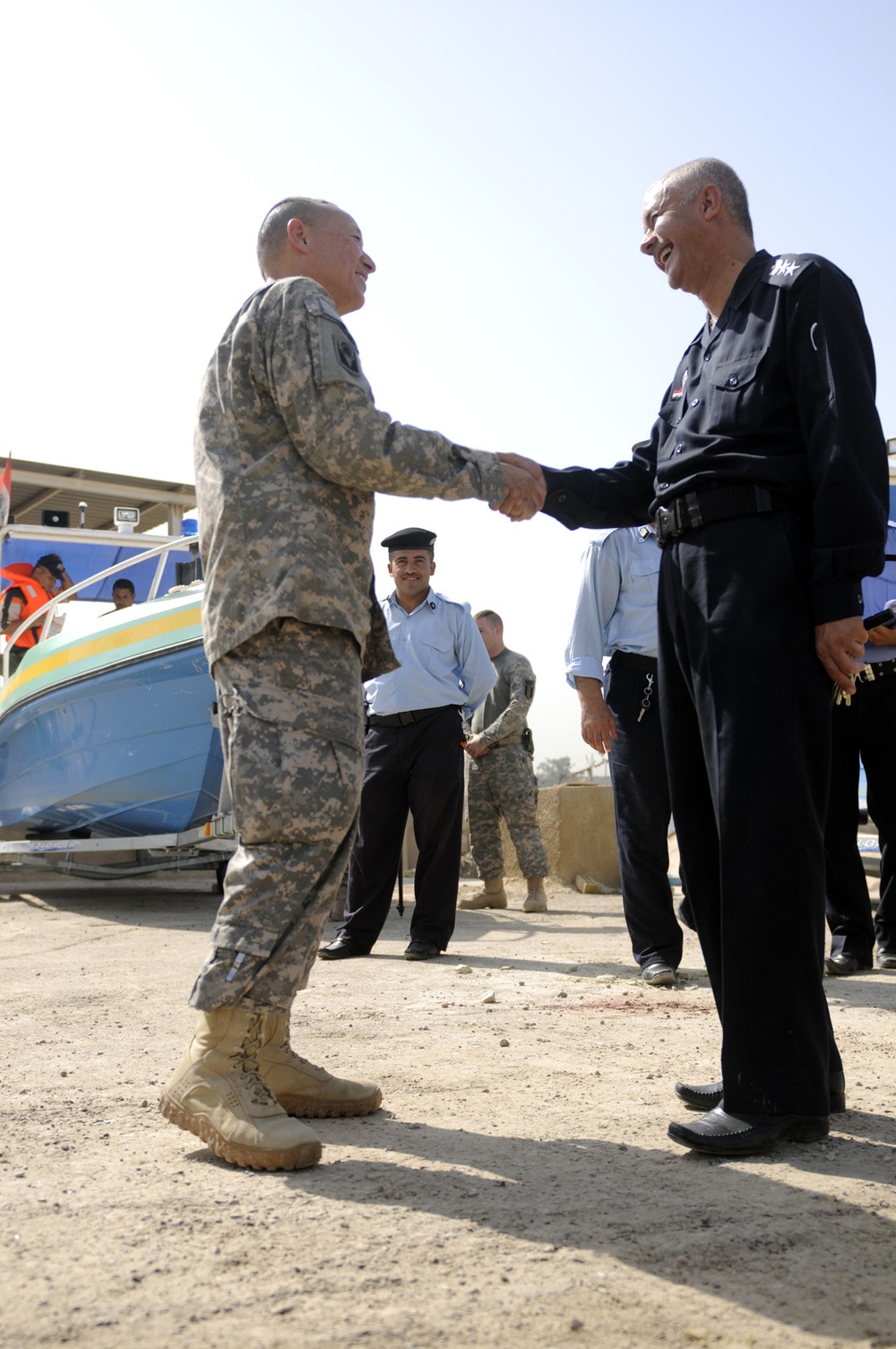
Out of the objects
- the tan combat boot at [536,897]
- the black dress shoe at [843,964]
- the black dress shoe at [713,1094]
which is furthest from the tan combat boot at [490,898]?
the black dress shoe at [713,1094]

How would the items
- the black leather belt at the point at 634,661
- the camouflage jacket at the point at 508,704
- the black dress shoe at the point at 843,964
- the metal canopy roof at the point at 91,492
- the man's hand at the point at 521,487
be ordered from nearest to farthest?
the man's hand at the point at 521,487, the black leather belt at the point at 634,661, the black dress shoe at the point at 843,964, the camouflage jacket at the point at 508,704, the metal canopy roof at the point at 91,492

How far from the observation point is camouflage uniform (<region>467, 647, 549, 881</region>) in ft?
29.7

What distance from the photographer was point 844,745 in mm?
5723

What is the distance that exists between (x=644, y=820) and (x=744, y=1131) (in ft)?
8.75

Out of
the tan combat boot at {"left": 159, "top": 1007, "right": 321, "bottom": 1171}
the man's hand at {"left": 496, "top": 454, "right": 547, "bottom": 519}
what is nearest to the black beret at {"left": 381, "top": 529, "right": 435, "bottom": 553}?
the man's hand at {"left": 496, "top": 454, "right": 547, "bottom": 519}

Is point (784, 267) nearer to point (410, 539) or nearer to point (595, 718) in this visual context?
point (595, 718)

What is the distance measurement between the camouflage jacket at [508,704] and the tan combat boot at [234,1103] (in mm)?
6417

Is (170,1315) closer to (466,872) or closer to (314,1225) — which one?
(314,1225)

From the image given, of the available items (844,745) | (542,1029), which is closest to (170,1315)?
(542,1029)

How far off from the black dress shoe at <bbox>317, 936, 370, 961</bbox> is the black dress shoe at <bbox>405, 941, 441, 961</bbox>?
244 mm

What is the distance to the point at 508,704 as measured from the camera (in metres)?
9.38

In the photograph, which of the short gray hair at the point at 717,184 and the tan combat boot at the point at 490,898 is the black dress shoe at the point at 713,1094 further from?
the tan combat boot at the point at 490,898

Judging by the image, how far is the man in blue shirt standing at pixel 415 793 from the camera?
600cm

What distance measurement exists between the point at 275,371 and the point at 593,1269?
6.16 ft
